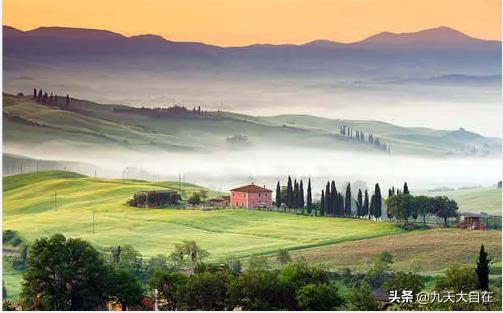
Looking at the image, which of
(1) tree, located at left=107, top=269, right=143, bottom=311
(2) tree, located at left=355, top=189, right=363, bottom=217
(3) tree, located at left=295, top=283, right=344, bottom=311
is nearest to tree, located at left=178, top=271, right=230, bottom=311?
(1) tree, located at left=107, top=269, right=143, bottom=311

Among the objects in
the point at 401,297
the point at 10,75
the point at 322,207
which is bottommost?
the point at 401,297

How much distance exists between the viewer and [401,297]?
14.1 metres

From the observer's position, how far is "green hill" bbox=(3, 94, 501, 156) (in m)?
15.2

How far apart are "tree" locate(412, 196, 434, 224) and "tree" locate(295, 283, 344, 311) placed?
79.4 inches

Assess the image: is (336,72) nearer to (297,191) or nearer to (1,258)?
(297,191)

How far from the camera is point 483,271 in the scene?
14.2 metres

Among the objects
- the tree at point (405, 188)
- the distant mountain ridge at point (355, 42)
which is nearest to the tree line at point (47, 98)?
the distant mountain ridge at point (355, 42)

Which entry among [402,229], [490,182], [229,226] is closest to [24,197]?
[229,226]

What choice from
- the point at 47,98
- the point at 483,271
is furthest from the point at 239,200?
the point at 483,271

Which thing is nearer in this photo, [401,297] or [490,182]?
[401,297]

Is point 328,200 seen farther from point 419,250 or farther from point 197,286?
point 197,286

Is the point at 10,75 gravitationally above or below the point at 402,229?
above

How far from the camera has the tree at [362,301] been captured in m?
13.8

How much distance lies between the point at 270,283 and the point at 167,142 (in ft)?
8.46
